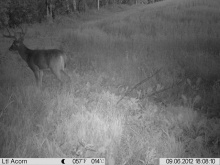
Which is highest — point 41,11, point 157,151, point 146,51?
point 41,11

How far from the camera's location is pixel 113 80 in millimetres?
5562

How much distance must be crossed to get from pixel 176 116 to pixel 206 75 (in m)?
2.40

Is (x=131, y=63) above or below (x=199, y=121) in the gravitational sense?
above

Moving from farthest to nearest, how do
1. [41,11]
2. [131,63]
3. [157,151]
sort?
[41,11] < [131,63] < [157,151]

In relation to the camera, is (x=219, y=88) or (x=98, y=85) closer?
(x=219, y=88)

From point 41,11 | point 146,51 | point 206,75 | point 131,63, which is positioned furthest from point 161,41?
point 41,11

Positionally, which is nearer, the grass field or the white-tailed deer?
the grass field

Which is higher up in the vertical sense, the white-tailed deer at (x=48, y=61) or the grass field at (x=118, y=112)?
the white-tailed deer at (x=48, y=61)

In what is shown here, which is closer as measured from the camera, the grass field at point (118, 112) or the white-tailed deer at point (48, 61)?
the grass field at point (118, 112)

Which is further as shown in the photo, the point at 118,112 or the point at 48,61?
the point at 48,61

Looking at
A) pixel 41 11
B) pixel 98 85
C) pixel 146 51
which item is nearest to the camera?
pixel 98 85

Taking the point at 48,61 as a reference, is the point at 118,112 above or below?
below

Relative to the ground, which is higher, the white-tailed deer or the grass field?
the white-tailed deer

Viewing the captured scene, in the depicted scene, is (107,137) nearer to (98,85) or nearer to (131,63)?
(98,85)
